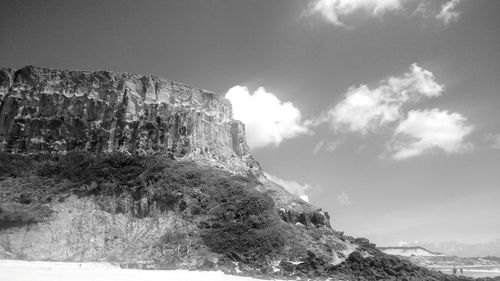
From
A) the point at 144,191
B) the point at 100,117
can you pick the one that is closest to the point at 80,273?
the point at 144,191

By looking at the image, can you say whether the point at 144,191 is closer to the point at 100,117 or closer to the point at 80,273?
the point at 100,117

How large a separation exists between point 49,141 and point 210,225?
91.4ft

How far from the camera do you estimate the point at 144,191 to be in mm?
47750

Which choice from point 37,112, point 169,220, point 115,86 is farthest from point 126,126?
point 169,220

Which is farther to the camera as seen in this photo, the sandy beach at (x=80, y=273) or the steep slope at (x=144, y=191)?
the steep slope at (x=144, y=191)

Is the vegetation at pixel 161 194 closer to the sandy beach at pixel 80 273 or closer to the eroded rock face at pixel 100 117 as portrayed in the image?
the eroded rock face at pixel 100 117

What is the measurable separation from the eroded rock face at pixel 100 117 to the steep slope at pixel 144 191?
0.57 ft

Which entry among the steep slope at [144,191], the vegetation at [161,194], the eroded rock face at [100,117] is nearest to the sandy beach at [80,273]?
the steep slope at [144,191]

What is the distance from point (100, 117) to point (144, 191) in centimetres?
1862

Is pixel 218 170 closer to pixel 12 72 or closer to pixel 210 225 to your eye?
pixel 210 225

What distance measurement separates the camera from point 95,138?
57.9 metres

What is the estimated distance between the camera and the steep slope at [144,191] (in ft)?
130

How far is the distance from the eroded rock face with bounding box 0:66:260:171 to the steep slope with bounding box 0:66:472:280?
0.17 metres

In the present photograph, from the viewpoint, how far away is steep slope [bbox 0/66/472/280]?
39688 millimetres
